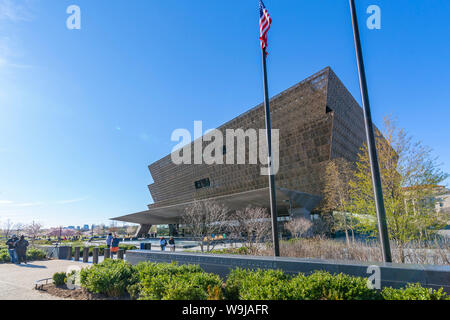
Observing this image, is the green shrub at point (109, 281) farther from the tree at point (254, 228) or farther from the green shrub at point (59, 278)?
the tree at point (254, 228)

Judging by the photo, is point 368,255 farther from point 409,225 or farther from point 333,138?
point 333,138

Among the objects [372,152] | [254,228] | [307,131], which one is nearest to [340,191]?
[254,228]

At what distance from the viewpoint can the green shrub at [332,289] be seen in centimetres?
437

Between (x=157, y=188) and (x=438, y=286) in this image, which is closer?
(x=438, y=286)

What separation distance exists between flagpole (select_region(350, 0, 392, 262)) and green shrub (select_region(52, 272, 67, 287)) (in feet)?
32.6

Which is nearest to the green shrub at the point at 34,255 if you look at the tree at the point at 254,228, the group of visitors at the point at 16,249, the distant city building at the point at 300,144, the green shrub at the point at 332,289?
the group of visitors at the point at 16,249

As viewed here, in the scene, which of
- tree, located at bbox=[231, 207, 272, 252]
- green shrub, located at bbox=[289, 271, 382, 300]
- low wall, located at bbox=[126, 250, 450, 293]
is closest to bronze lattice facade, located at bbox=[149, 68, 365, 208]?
tree, located at bbox=[231, 207, 272, 252]

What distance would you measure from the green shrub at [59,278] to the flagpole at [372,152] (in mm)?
9948

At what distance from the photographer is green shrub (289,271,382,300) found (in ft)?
14.3

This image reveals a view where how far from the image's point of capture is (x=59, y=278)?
27.3 feet

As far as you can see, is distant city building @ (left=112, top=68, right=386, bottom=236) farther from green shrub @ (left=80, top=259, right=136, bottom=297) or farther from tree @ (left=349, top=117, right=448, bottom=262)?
green shrub @ (left=80, top=259, right=136, bottom=297)
